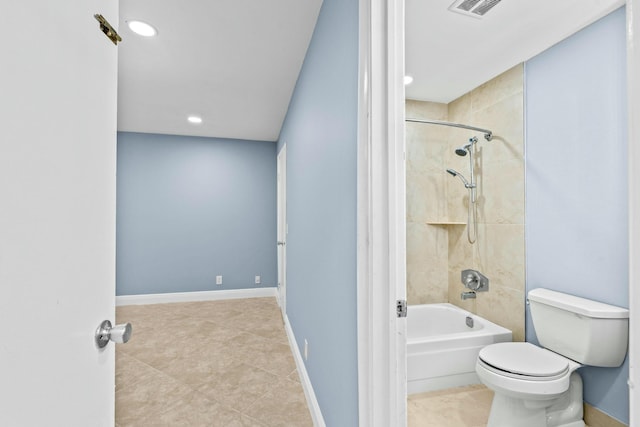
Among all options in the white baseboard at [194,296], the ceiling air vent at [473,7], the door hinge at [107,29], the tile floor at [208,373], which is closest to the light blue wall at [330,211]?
the tile floor at [208,373]

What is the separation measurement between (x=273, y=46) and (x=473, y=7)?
1.30 metres

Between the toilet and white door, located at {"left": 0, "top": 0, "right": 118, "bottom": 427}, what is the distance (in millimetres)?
1860

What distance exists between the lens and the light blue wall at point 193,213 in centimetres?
434

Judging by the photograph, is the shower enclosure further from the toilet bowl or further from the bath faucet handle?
the toilet bowl

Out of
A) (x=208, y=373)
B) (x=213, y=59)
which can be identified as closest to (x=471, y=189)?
(x=213, y=59)

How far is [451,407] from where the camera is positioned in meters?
2.04

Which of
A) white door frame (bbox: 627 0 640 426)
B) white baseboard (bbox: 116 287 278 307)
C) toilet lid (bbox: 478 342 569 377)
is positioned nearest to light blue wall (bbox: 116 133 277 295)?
white baseboard (bbox: 116 287 278 307)

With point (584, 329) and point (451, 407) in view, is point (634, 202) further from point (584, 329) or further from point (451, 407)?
point (451, 407)

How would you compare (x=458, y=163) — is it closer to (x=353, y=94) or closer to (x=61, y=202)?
(x=353, y=94)

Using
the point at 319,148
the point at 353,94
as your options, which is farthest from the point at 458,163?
the point at 353,94

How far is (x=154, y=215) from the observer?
443cm

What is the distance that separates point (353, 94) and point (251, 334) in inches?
111

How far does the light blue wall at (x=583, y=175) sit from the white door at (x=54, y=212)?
238 centimetres

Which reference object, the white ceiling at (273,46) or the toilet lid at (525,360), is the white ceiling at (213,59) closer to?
the white ceiling at (273,46)
